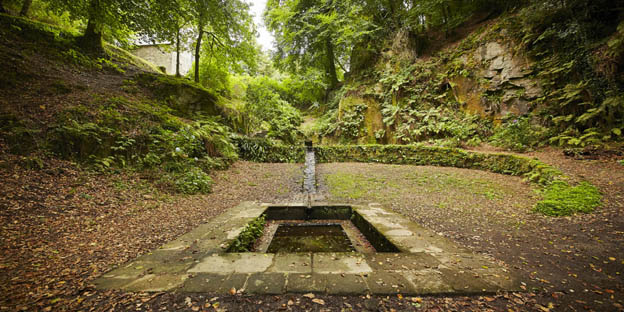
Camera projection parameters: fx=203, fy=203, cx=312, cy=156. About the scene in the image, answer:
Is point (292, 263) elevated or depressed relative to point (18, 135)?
depressed

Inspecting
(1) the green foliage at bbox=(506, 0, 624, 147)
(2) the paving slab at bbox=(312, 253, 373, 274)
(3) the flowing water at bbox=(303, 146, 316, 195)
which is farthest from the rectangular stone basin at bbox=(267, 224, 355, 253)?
(1) the green foliage at bbox=(506, 0, 624, 147)

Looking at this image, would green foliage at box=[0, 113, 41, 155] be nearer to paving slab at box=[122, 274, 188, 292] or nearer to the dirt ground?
the dirt ground

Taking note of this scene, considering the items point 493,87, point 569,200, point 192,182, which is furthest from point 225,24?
point 493,87

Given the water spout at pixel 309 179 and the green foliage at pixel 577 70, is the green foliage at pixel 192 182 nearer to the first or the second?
the water spout at pixel 309 179

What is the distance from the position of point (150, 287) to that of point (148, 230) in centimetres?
147

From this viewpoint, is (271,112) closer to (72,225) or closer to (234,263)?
(72,225)

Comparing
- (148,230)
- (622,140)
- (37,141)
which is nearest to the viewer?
(148,230)

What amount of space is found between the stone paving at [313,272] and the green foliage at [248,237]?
12 centimetres

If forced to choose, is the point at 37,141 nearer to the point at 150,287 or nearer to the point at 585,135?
the point at 150,287

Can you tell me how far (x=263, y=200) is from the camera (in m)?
4.62

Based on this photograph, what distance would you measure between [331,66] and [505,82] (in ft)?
32.6

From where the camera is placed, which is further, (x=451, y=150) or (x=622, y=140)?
(x=451, y=150)

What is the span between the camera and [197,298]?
147 cm

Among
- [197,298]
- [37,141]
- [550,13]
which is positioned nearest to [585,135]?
[550,13]
